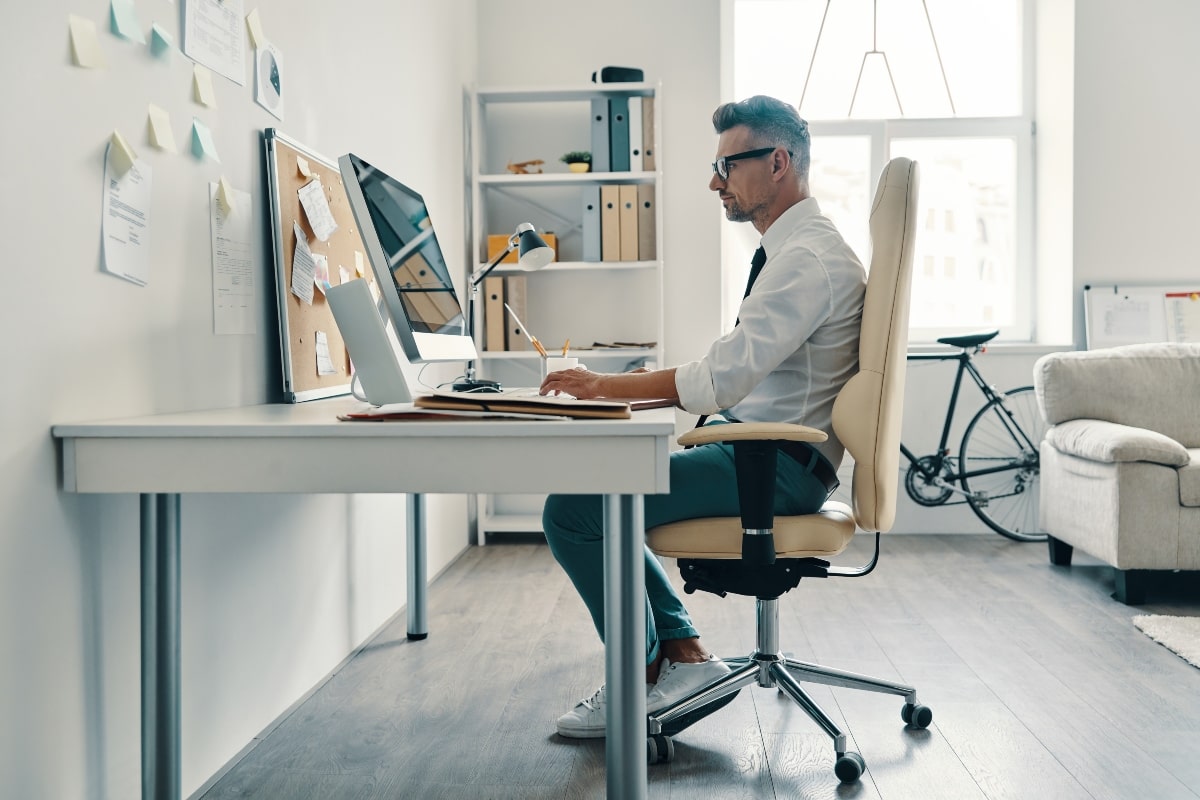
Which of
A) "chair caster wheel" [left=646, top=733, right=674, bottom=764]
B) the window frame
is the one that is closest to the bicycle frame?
the window frame

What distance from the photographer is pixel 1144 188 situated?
432 centimetres

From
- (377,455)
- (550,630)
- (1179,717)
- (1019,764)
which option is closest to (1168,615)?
(1179,717)

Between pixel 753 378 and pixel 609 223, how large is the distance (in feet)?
8.03

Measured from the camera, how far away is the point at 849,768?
1.78 meters

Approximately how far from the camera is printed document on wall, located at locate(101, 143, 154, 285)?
150 centimetres

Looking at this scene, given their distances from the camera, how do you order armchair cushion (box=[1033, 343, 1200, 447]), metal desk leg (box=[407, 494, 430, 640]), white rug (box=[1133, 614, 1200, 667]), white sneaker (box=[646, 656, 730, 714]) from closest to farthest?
white sneaker (box=[646, 656, 730, 714]) < white rug (box=[1133, 614, 1200, 667]) < metal desk leg (box=[407, 494, 430, 640]) < armchair cushion (box=[1033, 343, 1200, 447])

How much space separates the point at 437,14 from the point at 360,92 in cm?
112

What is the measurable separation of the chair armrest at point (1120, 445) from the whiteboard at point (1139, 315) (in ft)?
3.21

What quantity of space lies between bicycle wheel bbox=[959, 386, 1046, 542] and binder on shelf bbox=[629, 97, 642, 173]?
1.79 meters

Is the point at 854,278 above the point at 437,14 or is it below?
below

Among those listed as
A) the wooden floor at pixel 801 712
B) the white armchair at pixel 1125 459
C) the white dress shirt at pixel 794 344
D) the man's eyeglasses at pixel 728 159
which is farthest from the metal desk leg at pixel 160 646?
the white armchair at pixel 1125 459

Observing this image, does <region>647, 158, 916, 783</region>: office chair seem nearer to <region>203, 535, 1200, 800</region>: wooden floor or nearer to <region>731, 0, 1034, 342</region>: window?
<region>203, 535, 1200, 800</region>: wooden floor

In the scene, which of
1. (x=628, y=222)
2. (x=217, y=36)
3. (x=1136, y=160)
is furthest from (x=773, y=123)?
(x=1136, y=160)

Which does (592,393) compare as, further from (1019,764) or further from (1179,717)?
(1179,717)
